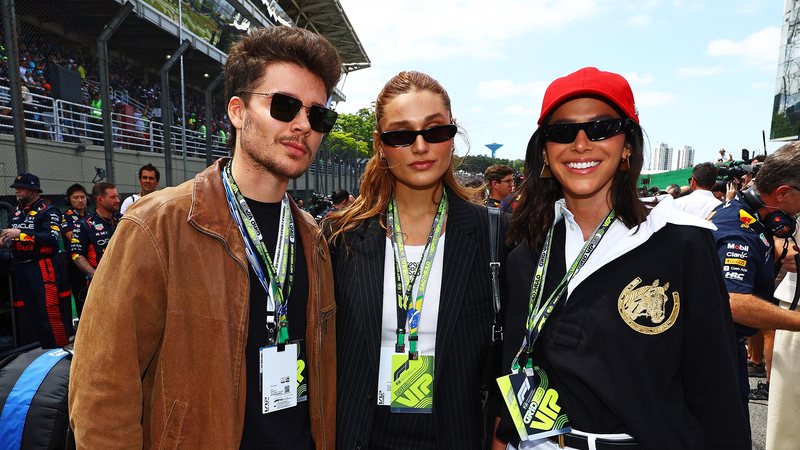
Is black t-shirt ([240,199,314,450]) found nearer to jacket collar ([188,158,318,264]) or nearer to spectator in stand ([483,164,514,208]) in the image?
jacket collar ([188,158,318,264])

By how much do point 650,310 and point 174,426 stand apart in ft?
5.26

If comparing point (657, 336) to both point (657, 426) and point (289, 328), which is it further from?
point (289, 328)

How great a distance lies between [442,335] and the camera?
80.4 inches

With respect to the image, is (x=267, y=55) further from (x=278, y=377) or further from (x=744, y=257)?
(x=744, y=257)

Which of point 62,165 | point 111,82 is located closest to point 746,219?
point 62,165

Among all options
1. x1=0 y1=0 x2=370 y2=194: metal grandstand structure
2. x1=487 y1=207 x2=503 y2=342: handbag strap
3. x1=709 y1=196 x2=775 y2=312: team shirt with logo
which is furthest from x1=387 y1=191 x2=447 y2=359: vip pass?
x1=0 y1=0 x2=370 y2=194: metal grandstand structure

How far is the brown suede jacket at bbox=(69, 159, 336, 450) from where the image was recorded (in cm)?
147

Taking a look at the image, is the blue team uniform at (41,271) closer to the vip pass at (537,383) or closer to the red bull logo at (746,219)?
the vip pass at (537,383)

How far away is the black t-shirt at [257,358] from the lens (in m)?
1.75

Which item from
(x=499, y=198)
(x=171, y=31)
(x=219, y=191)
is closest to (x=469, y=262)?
(x=219, y=191)

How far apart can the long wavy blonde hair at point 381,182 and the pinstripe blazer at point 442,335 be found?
15 centimetres

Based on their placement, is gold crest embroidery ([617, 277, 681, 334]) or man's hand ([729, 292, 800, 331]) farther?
man's hand ([729, 292, 800, 331])

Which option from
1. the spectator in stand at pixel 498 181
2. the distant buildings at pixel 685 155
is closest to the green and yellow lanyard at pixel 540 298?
the spectator in stand at pixel 498 181

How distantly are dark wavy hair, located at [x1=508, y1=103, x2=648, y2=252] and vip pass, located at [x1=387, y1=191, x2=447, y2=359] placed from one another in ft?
1.25
